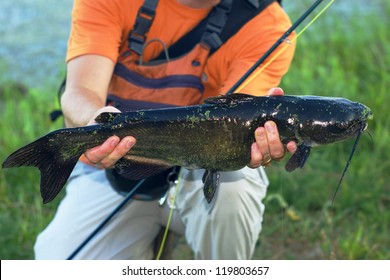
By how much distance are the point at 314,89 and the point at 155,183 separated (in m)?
2.31

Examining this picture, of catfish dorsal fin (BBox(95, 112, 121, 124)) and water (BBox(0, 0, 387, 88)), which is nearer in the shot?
catfish dorsal fin (BBox(95, 112, 121, 124))

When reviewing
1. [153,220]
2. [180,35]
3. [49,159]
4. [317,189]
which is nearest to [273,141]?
[49,159]

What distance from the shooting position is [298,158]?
2.89 metres

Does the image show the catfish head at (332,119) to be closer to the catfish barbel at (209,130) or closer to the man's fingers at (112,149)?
the catfish barbel at (209,130)

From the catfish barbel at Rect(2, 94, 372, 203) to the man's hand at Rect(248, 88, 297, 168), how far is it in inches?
0.9

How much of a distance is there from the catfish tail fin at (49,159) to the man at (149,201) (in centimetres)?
45

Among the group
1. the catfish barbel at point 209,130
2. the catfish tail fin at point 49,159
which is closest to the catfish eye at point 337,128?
the catfish barbel at point 209,130

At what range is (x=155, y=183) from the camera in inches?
144

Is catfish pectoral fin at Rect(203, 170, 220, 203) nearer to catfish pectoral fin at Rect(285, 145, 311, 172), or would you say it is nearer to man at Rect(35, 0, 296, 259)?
catfish pectoral fin at Rect(285, 145, 311, 172)

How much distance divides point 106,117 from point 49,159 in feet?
0.93

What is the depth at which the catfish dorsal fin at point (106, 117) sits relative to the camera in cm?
285

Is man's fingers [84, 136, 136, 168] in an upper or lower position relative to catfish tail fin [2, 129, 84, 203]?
upper

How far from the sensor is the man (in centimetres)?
348

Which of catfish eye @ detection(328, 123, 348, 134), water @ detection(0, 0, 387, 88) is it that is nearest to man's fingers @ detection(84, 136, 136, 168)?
catfish eye @ detection(328, 123, 348, 134)
